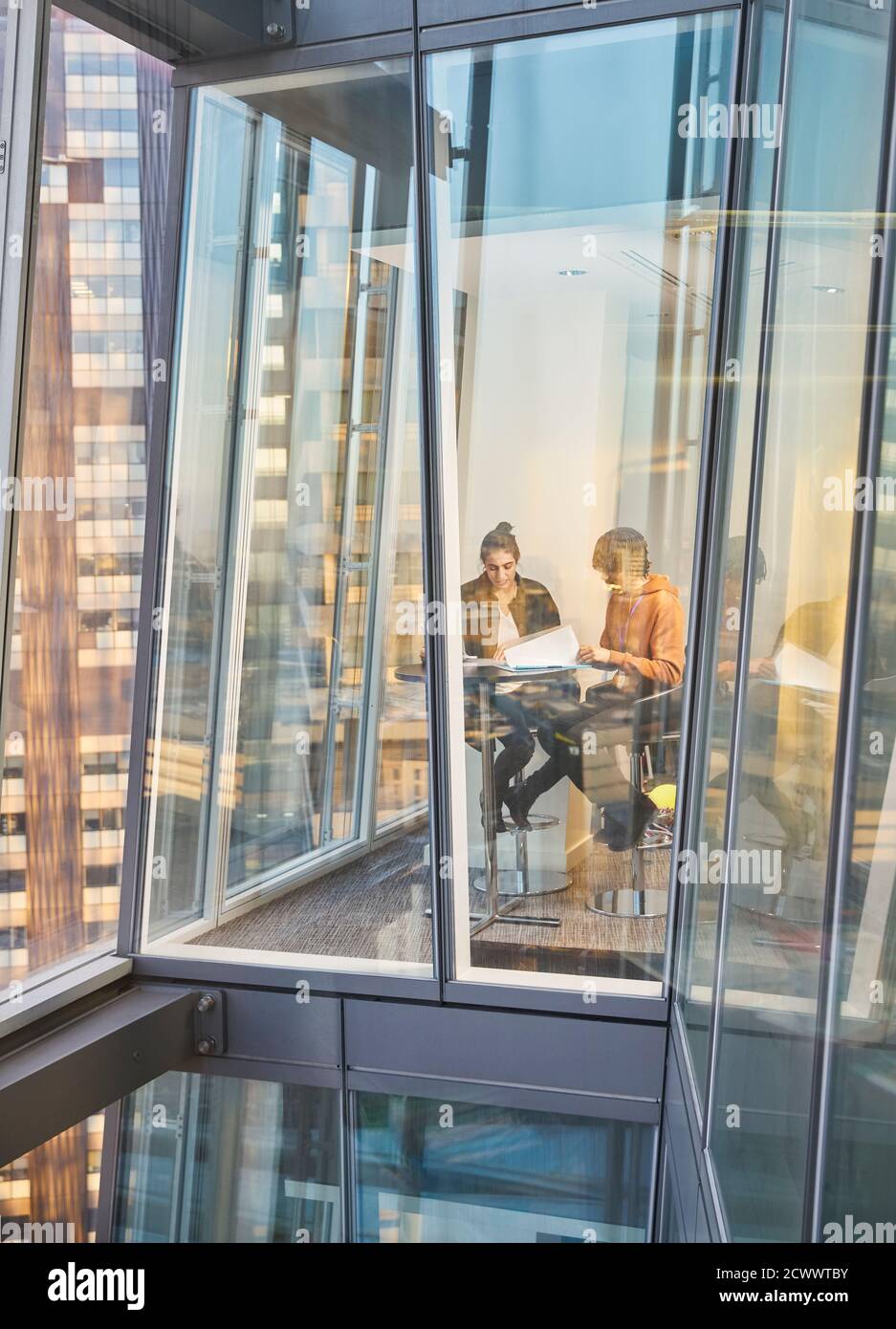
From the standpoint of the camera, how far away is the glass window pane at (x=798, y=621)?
1679mm

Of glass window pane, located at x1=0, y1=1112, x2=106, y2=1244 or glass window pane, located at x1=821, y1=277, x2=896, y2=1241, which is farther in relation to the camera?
glass window pane, located at x1=0, y1=1112, x2=106, y2=1244

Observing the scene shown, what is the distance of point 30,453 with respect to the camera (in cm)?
421

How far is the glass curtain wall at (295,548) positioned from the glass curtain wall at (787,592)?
156 centimetres

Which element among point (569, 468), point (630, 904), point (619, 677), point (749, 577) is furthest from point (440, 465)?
point (749, 577)

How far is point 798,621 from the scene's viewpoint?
203 cm

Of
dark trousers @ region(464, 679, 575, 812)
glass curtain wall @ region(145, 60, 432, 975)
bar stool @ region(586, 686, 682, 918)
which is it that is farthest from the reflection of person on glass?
bar stool @ region(586, 686, 682, 918)

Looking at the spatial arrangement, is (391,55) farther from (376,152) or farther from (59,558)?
(59,558)

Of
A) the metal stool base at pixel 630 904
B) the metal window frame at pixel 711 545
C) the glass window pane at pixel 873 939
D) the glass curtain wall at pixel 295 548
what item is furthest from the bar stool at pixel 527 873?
the glass window pane at pixel 873 939

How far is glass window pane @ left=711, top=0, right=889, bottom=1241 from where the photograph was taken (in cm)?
168

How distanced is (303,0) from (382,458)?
1754 mm

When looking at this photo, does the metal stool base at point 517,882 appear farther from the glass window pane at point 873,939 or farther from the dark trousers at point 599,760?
the glass window pane at point 873,939

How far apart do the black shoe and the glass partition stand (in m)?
0.01

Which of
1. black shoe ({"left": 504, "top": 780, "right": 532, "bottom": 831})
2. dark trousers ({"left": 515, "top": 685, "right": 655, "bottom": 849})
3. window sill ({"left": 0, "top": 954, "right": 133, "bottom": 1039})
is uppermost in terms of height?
dark trousers ({"left": 515, "top": 685, "right": 655, "bottom": 849})

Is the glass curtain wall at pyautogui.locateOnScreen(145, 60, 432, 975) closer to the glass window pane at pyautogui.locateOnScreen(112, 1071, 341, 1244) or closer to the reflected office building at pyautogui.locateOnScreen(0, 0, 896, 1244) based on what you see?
the reflected office building at pyautogui.locateOnScreen(0, 0, 896, 1244)
